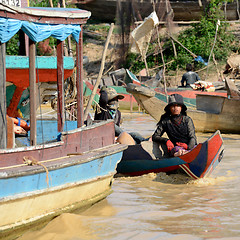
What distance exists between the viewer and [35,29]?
4.59 metres

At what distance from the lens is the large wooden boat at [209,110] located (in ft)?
38.2

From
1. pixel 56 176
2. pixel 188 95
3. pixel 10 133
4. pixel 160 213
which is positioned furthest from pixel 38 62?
pixel 188 95

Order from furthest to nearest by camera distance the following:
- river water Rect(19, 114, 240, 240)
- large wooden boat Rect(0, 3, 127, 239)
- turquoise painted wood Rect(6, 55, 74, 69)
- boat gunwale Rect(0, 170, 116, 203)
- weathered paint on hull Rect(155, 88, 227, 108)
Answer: weathered paint on hull Rect(155, 88, 227, 108) < turquoise painted wood Rect(6, 55, 74, 69) < river water Rect(19, 114, 240, 240) < large wooden boat Rect(0, 3, 127, 239) < boat gunwale Rect(0, 170, 116, 203)

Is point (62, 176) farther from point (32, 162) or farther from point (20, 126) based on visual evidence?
point (20, 126)

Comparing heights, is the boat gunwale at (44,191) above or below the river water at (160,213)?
above

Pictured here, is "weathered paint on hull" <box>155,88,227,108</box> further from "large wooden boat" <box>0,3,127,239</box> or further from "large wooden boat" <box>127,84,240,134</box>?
"large wooden boat" <box>0,3,127,239</box>

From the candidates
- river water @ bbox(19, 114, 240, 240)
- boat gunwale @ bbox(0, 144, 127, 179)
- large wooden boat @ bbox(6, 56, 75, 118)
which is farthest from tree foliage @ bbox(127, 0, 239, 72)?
boat gunwale @ bbox(0, 144, 127, 179)

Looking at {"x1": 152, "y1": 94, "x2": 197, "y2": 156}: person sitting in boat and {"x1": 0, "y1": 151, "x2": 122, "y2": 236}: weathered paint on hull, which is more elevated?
{"x1": 152, "y1": 94, "x2": 197, "y2": 156}: person sitting in boat

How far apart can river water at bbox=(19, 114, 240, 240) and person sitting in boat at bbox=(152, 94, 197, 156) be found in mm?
458

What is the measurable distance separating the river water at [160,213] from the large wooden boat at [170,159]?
14cm

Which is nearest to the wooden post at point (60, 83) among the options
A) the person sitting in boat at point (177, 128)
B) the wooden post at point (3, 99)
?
the wooden post at point (3, 99)

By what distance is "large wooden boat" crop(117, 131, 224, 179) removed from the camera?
639 centimetres

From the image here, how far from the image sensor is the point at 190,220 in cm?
523

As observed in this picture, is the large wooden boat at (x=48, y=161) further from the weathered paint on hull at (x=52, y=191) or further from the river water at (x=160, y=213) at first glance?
the river water at (x=160, y=213)
